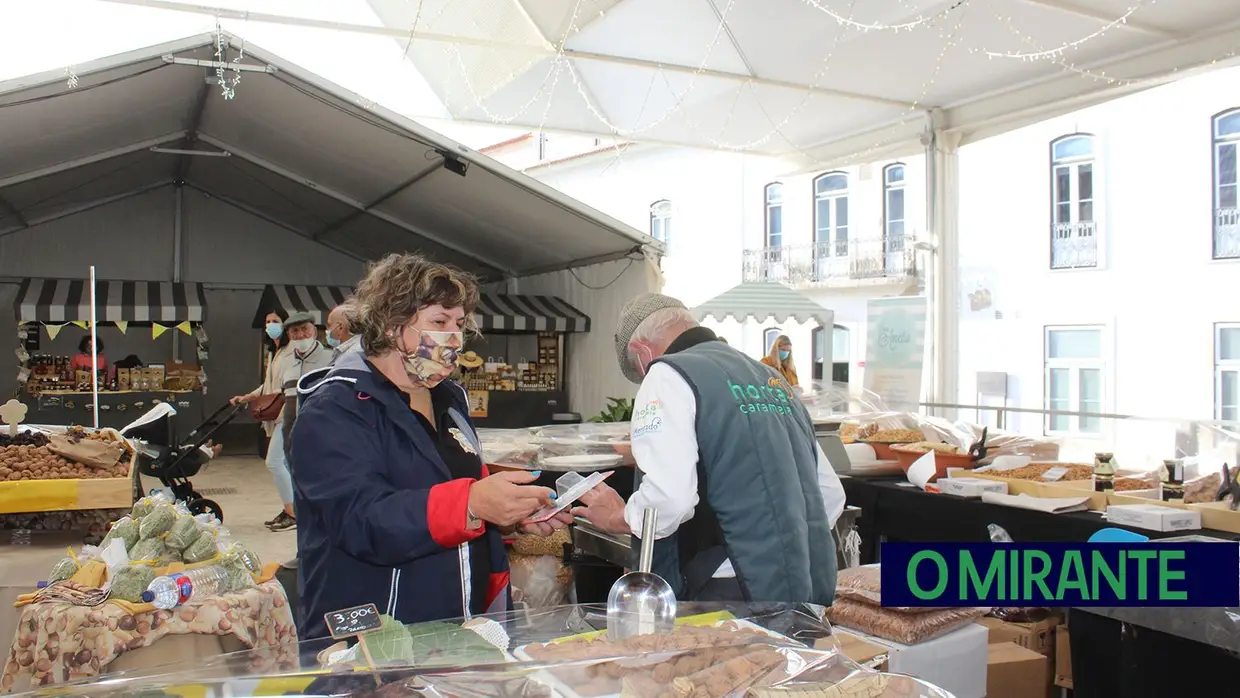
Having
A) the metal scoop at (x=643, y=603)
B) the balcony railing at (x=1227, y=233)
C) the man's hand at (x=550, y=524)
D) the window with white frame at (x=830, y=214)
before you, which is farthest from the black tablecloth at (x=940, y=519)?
the window with white frame at (x=830, y=214)

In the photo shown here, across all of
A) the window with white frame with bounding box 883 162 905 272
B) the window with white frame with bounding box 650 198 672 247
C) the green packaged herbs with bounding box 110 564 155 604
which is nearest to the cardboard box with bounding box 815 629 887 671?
the green packaged herbs with bounding box 110 564 155 604

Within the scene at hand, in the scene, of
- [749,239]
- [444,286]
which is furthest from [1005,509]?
[749,239]

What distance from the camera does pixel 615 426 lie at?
194 inches

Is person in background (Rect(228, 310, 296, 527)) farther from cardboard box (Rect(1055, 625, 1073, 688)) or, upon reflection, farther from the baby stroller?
cardboard box (Rect(1055, 625, 1073, 688))

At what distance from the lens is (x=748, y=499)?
7.22 ft

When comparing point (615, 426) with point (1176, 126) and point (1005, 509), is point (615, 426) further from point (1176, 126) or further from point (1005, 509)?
point (1176, 126)

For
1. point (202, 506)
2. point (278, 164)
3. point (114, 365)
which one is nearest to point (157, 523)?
point (202, 506)

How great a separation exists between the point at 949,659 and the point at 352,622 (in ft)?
5.87

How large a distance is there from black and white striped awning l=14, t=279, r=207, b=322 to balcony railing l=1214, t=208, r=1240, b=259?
12515 millimetres

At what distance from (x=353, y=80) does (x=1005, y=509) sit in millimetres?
9780

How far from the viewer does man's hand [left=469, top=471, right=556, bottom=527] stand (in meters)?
1.73

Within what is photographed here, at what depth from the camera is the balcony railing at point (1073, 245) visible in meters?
12.1

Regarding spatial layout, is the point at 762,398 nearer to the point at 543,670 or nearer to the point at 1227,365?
the point at 543,670

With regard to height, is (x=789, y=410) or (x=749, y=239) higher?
(x=749, y=239)
